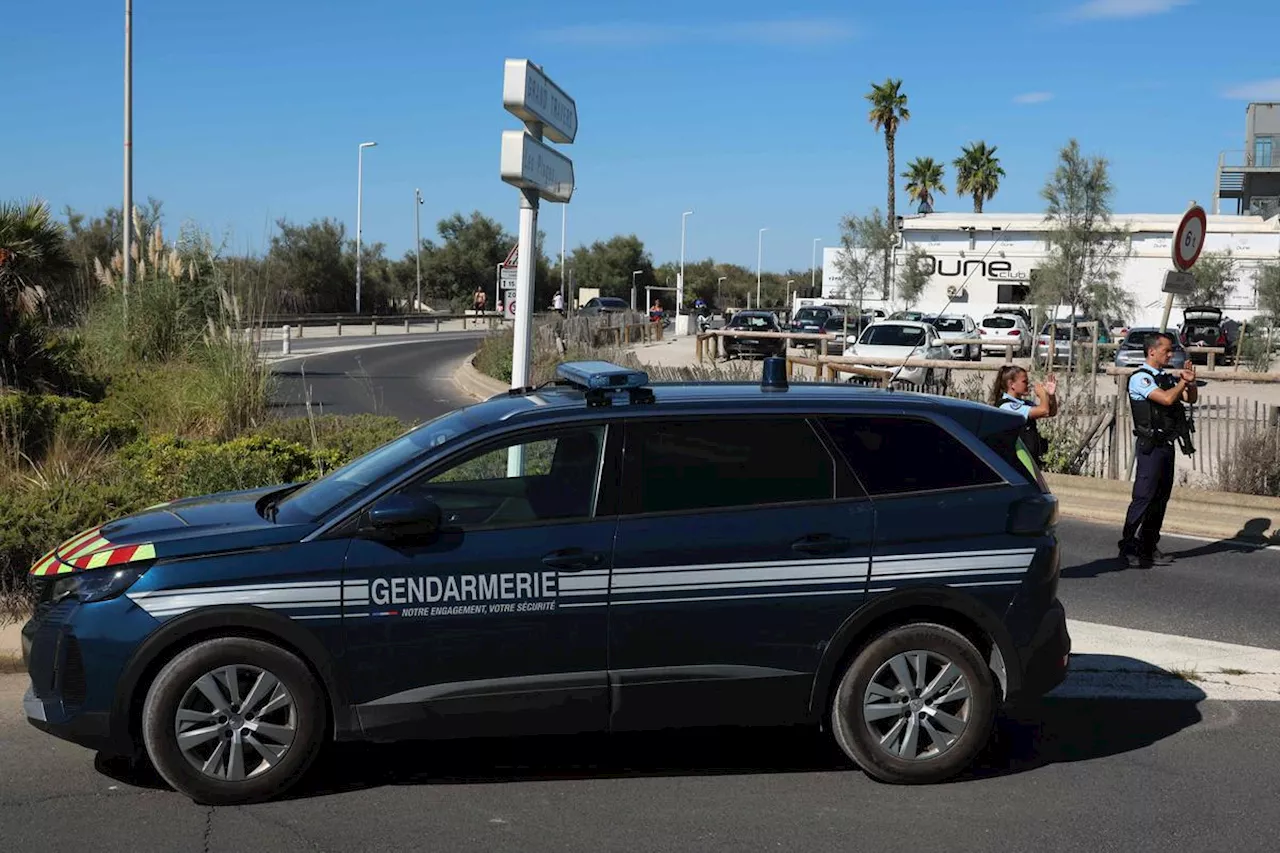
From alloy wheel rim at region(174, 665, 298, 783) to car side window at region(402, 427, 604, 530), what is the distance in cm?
94

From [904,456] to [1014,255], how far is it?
58.9 metres

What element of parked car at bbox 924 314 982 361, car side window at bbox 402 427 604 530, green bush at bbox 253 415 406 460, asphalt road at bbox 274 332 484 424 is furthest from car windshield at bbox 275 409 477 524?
parked car at bbox 924 314 982 361

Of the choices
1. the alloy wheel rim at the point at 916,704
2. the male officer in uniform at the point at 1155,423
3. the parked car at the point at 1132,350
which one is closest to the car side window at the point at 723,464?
the alloy wheel rim at the point at 916,704

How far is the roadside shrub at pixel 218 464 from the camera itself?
30.3 ft

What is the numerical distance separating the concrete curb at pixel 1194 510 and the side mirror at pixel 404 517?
925cm

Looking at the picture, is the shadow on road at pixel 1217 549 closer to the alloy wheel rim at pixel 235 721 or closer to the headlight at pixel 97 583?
the alloy wheel rim at pixel 235 721

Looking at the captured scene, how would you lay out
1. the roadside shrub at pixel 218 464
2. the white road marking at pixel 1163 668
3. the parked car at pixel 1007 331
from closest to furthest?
A: the white road marking at pixel 1163 668
the roadside shrub at pixel 218 464
the parked car at pixel 1007 331

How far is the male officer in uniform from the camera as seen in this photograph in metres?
10.0

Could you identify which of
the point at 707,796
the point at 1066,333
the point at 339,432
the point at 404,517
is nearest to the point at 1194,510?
the point at 339,432

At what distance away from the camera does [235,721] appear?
16.8 feet

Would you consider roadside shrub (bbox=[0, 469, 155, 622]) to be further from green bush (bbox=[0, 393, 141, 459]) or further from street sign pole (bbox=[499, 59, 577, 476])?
street sign pole (bbox=[499, 59, 577, 476])

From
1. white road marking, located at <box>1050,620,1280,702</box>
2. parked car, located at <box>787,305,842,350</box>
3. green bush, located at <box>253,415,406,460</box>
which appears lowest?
white road marking, located at <box>1050,620,1280,702</box>

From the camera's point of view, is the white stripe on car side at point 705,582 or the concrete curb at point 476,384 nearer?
the white stripe on car side at point 705,582

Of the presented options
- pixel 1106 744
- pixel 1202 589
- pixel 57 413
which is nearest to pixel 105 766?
pixel 1106 744
